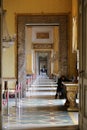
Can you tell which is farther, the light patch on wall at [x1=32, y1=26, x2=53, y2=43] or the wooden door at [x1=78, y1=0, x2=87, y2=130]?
the light patch on wall at [x1=32, y1=26, x2=53, y2=43]

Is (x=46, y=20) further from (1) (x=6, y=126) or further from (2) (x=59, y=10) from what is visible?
(1) (x=6, y=126)

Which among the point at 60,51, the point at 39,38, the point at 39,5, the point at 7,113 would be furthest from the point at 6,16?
the point at 39,38

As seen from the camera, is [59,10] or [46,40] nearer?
[59,10]

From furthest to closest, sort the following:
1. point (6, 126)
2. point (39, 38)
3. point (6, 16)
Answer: point (39, 38)
point (6, 16)
point (6, 126)

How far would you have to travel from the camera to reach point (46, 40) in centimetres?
3092

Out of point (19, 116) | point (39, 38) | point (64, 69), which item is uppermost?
point (39, 38)

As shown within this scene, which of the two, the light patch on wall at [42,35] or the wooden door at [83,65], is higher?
the light patch on wall at [42,35]

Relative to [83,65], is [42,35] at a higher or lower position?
higher

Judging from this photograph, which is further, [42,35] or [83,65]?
[42,35]

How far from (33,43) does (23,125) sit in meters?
24.1

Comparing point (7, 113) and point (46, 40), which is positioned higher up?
point (46, 40)

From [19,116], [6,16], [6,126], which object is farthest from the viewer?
[6,16]

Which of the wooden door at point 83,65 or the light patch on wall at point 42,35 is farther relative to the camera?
the light patch on wall at point 42,35

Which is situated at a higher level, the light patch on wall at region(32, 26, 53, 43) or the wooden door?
the light patch on wall at region(32, 26, 53, 43)
